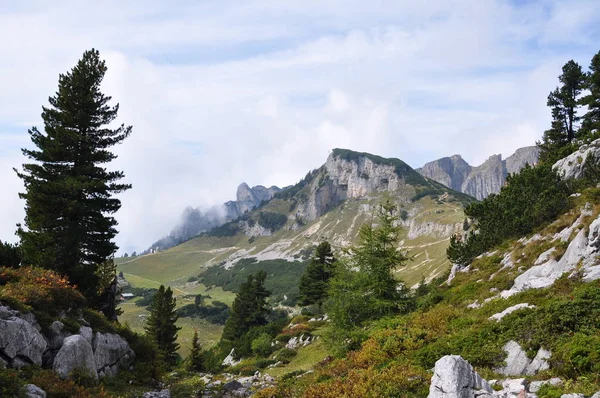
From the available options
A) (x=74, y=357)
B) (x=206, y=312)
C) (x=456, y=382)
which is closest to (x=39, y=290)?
(x=74, y=357)

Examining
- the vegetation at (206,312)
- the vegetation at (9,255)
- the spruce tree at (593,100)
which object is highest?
the spruce tree at (593,100)

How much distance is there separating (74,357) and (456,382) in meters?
16.0

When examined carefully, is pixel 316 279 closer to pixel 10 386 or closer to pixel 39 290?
pixel 39 290

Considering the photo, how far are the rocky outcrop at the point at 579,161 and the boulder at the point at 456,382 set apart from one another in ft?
109

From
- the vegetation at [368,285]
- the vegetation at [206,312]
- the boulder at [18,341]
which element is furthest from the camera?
the vegetation at [206,312]

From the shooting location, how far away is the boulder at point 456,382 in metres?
8.95

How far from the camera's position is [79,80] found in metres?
26.9

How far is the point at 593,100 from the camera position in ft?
147

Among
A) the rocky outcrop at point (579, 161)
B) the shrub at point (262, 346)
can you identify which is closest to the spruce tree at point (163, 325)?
the shrub at point (262, 346)

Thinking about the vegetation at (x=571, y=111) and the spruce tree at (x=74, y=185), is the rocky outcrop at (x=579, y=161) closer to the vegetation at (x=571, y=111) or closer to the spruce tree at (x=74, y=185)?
the vegetation at (x=571, y=111)

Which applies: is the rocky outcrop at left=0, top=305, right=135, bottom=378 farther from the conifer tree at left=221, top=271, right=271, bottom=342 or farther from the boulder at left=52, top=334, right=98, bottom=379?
the conifer tree at left=221, top=271, right=271, bottom=342

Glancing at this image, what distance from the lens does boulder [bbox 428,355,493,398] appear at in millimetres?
8953

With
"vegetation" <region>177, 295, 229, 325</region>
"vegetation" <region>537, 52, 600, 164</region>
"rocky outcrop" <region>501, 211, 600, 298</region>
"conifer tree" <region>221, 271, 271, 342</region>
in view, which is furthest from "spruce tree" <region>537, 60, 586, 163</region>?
"vegetation" <region>177, 295, 229, 325</region>

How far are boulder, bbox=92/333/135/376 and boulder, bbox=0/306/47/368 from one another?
348 cm
